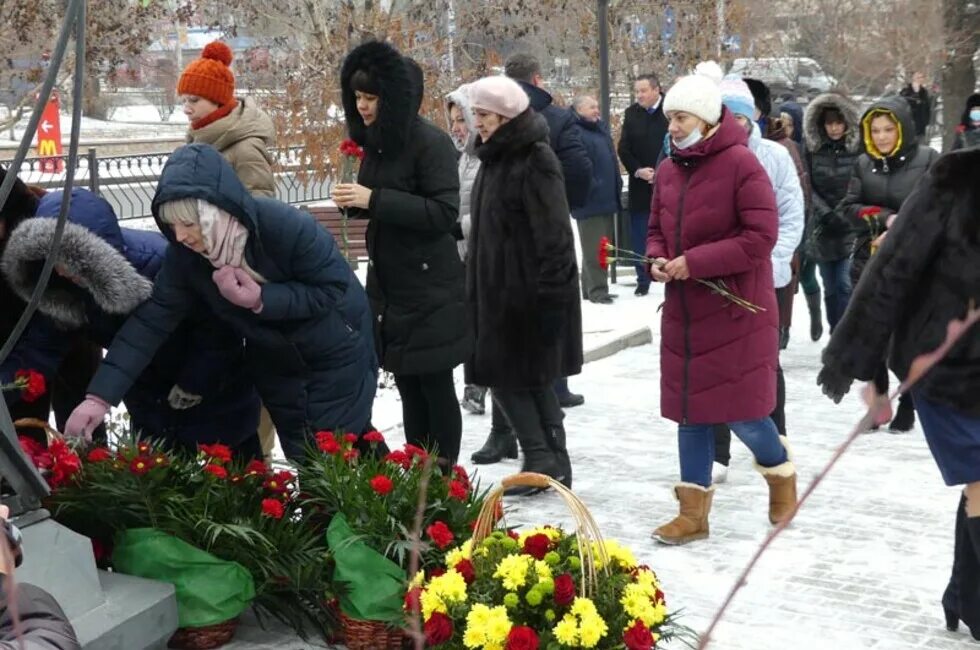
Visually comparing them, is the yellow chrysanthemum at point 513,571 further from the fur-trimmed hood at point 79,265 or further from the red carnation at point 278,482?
the fur-trimmed hood at point 79,265

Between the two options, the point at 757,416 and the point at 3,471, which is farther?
the point at 757,416

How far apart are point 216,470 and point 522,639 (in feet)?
4.79

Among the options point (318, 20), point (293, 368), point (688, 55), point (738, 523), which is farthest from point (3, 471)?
point (688, 55)

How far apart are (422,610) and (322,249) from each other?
4.86ft

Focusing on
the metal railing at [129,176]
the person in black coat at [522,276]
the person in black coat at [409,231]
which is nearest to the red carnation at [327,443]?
the person in black coat at [409,231]

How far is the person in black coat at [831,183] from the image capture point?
9.66 metres

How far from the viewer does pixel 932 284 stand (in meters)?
4.48

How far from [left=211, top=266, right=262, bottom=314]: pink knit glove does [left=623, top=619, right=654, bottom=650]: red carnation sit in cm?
171

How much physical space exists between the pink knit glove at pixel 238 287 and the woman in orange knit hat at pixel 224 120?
157 cm

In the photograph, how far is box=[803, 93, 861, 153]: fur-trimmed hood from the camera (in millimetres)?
9680

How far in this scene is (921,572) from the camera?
5613mm

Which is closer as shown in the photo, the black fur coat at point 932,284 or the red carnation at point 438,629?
the red carnation at point 438,629

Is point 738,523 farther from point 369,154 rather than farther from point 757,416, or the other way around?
point 369,154

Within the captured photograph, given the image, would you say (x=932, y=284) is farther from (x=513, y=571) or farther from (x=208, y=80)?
(x=208, y=80)
